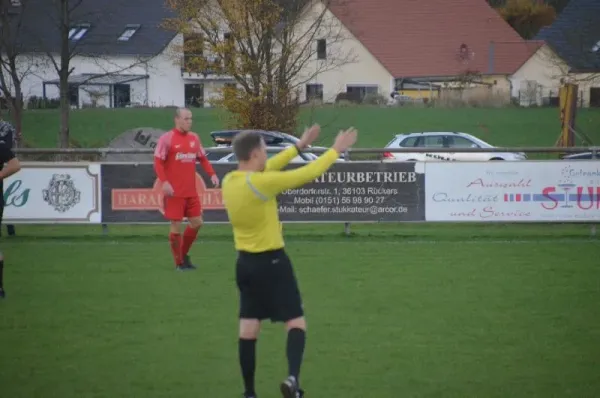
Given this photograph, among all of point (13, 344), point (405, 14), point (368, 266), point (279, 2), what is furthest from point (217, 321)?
point (405, 14)

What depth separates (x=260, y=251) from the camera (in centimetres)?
709

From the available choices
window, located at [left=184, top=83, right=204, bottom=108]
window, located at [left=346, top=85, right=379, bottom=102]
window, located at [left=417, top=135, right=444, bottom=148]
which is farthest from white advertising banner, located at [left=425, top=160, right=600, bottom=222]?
window, located at [left=184, top=83, right=204, bottom=108]

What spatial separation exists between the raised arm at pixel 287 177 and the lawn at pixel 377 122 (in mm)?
34437

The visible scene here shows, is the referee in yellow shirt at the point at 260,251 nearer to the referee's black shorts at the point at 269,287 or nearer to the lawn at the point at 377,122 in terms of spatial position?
the referee's black shorts at the point at 269,287

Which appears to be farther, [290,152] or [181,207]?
[181,207]

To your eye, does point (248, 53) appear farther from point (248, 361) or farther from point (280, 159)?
point (248, 361)

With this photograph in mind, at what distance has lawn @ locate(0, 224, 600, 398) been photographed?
305 inches

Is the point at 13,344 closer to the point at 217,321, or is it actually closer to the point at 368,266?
the point at 217,321

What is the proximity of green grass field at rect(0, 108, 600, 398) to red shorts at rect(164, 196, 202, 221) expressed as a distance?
73 cm

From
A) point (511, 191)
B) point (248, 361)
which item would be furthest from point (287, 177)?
point (511, 191)

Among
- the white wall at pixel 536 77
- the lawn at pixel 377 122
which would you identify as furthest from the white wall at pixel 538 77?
the lawn at pixel 377 122

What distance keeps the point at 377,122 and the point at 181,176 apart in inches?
1511

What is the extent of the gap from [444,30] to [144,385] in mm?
62193

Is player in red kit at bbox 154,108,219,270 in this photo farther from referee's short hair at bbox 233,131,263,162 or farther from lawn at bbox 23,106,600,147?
lawn at bbox 23,106,600,147
